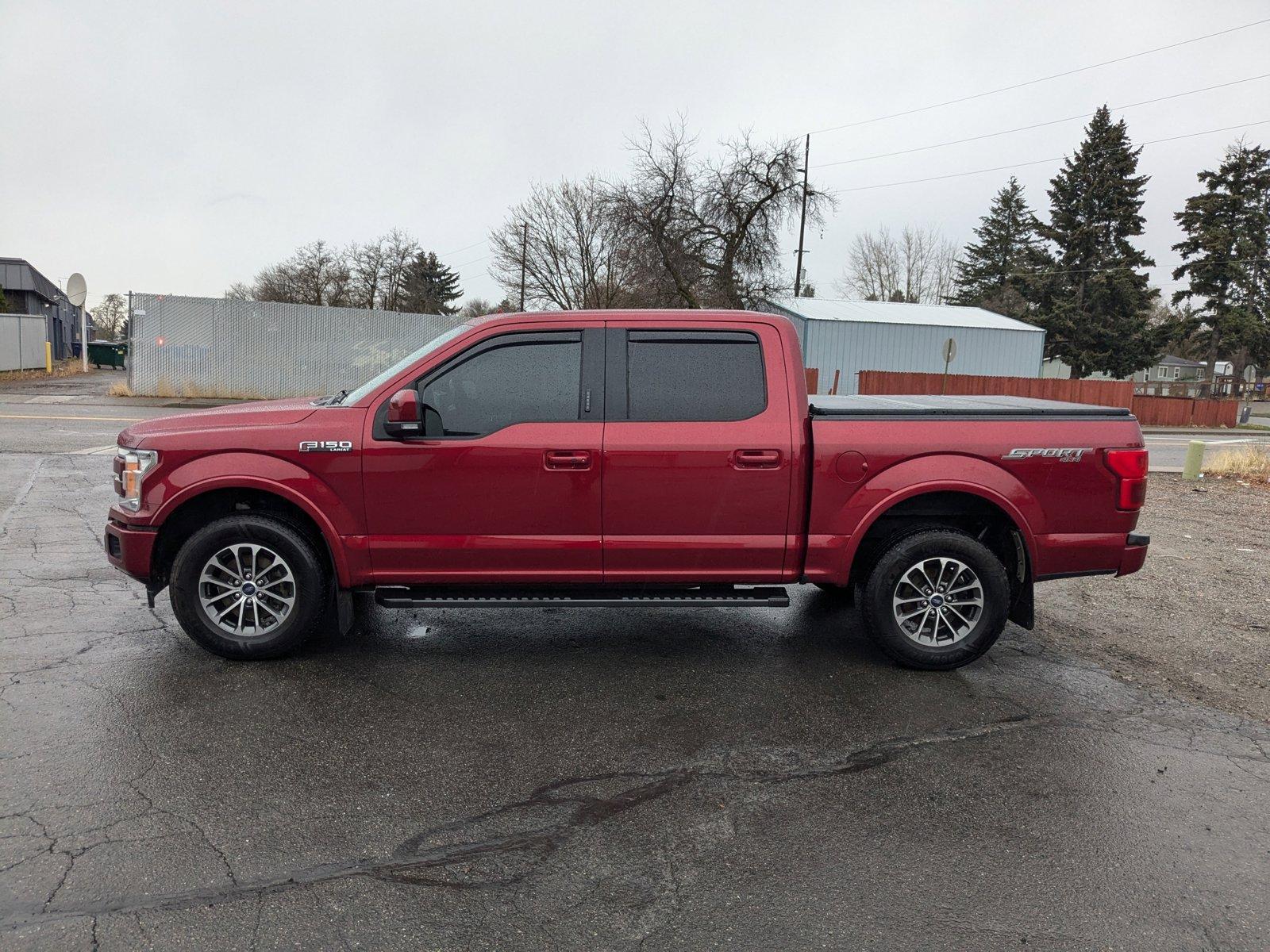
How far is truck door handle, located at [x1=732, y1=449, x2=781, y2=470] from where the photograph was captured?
189 inches

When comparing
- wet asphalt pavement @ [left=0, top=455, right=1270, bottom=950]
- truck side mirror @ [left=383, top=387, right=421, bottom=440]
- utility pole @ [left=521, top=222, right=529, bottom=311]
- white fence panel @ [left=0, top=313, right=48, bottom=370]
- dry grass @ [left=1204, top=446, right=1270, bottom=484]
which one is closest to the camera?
wet asphalt pavement @ [left=0, top=455, right=1270, bottom=950]

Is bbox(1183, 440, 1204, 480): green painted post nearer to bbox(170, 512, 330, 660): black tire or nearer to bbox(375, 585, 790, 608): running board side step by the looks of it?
bbox(375, 585, 790, 608): running board side step

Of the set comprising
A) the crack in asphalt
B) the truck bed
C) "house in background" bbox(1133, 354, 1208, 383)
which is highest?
"house in background" bbox(1133, 354, 1208, 383)

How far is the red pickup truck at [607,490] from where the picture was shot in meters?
4.79

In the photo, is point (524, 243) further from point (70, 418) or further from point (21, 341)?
point (70, 418)

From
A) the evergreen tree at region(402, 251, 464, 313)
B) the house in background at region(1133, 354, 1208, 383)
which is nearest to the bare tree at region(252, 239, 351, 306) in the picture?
the evergreen tree at region(402, 251, 464, 313)

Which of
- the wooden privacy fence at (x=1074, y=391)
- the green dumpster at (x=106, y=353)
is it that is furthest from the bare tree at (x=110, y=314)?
the wooden privacy fence at (x=1074, y=391)

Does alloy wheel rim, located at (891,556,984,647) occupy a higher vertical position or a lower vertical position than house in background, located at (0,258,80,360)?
lower

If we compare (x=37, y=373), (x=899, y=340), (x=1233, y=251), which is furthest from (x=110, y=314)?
(x=1233, y=251)

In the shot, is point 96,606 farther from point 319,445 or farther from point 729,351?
point 729,351

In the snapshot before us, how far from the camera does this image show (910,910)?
279 cm

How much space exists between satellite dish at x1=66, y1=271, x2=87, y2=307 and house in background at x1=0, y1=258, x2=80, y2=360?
249 inches

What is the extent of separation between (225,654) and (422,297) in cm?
5966

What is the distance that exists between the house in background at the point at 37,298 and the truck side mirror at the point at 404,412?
41.1 meters
